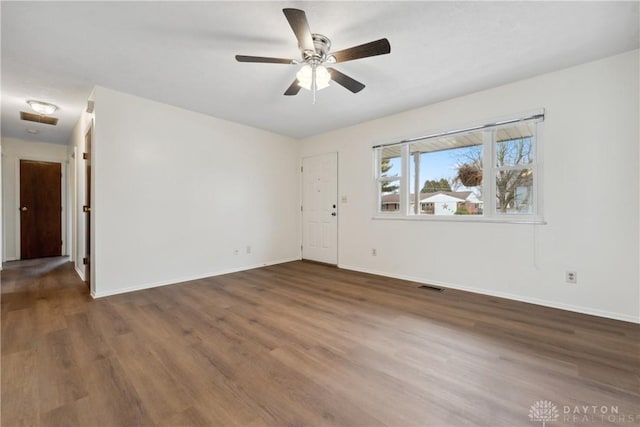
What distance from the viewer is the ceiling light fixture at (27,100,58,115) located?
3.46 m

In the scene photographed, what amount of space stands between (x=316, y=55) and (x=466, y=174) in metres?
2.47

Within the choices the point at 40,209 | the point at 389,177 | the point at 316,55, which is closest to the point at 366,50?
the point at 316,55

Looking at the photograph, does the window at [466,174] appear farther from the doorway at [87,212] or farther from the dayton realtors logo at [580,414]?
the doorway at [87,212]

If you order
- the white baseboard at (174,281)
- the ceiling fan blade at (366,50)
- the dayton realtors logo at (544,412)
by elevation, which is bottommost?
the dayton realtors logo at (544,412)

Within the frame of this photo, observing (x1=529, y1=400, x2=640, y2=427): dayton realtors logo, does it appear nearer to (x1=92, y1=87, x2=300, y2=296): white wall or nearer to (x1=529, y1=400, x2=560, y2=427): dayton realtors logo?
(x1=529, y1=400, x2=560, y2=427): dayton realtors logo

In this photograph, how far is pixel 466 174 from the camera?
3.44m

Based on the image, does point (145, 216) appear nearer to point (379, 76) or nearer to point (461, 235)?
point (379, 76)

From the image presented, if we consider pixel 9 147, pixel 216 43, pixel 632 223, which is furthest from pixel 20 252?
pixel 632 223

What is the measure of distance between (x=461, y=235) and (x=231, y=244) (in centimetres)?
343

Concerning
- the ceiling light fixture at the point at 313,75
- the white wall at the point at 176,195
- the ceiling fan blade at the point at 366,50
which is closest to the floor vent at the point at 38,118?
the white wall at the point at 176,195

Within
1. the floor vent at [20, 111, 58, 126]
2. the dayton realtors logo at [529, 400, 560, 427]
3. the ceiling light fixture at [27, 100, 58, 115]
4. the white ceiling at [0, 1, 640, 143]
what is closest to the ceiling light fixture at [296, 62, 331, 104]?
the white ceiling at [0, 1, 640, 143]

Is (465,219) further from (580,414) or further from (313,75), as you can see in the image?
(313,75)

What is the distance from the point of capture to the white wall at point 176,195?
315 cm

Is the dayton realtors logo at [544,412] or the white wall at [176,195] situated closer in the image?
the dayton realtors logo at [544,412]
